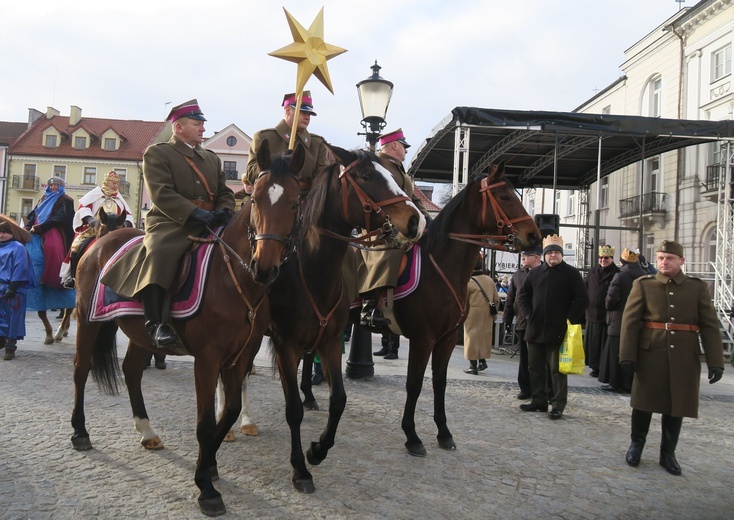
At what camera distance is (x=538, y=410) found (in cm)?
679

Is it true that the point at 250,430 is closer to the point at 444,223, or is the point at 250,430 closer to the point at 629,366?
the point at 444,223

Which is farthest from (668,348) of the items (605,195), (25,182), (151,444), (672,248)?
(25,182)

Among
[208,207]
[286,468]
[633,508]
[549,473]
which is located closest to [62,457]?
[286,468]

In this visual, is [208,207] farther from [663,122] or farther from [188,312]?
[663,122]

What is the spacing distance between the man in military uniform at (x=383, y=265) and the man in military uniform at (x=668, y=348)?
2.23m

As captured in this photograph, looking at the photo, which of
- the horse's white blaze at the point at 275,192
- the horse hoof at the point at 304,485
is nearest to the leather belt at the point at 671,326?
the horse hoof at the point at 304,485

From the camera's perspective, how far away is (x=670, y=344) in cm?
505

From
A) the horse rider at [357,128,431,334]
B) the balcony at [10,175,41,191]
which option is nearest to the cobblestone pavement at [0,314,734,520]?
the horse rider at [357,128,431,334]

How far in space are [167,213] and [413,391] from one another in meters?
2.67

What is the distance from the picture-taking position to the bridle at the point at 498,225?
5.41m

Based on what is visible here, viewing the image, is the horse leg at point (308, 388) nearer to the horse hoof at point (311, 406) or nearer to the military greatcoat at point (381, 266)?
the horse hoof at point (311, 406)

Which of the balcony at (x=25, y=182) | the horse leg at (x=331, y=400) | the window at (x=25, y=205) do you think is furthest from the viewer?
the window at (x=25, y=205)

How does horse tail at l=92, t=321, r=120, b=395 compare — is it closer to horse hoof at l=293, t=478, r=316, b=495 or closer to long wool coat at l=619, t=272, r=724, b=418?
horse hoof at l=293, t=478, r=316, b=495

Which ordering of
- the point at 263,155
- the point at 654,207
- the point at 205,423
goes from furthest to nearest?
1. the point at 654,207
2. the point at 205,423
3. the point at 263,155
